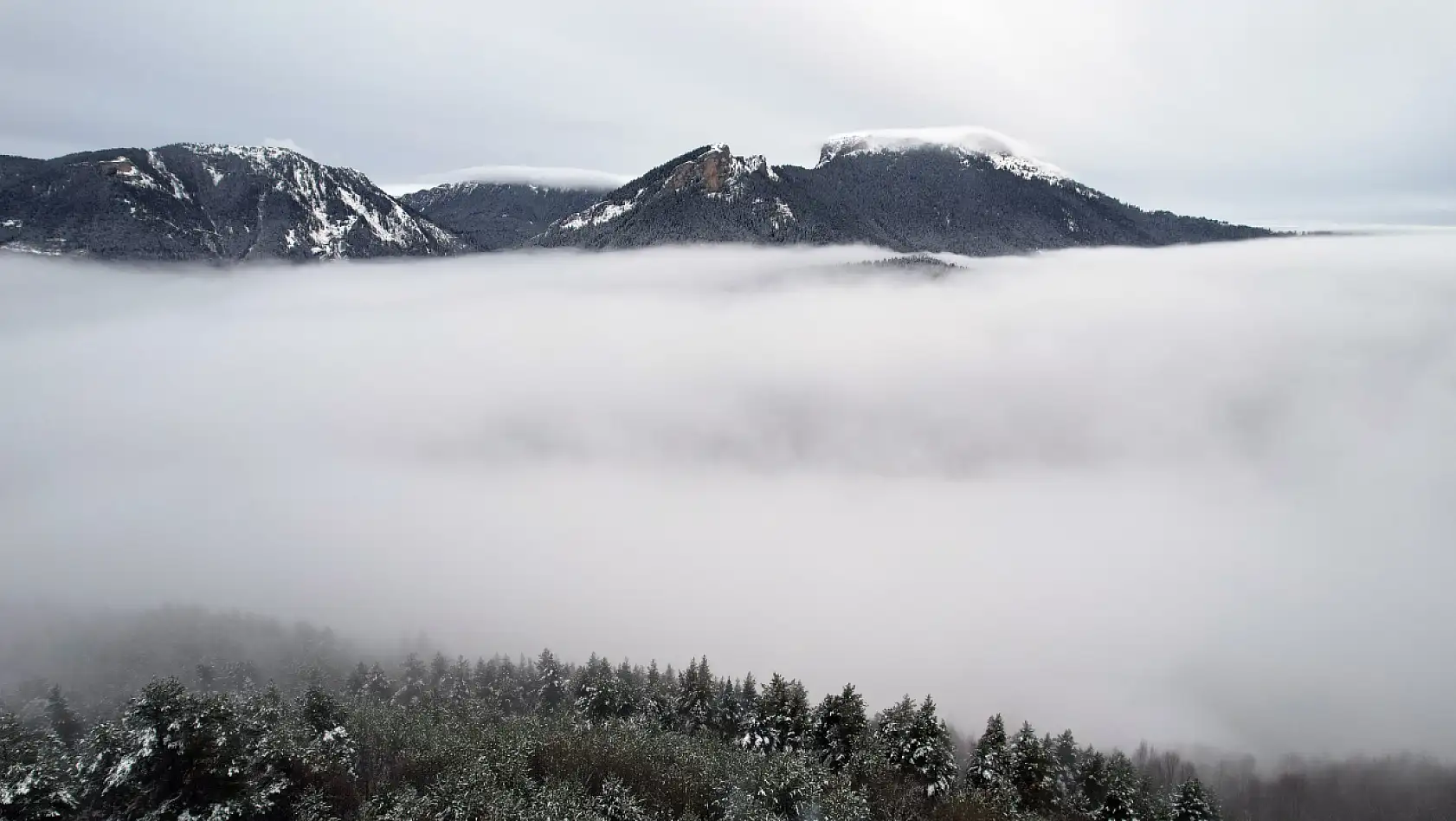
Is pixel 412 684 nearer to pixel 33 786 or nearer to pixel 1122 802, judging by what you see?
pixel 33 786

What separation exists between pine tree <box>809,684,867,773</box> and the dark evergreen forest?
0.17m

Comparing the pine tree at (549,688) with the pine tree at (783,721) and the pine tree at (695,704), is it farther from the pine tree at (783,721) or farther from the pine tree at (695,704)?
the pine tree at (783,721)

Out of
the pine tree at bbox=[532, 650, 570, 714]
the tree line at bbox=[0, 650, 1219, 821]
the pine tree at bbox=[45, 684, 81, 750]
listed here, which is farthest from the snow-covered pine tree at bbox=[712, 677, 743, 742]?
the pine tree at bbox=[45, 684, 81, 750]

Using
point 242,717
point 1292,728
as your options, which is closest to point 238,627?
point 242,717

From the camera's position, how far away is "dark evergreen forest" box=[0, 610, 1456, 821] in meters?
37.4

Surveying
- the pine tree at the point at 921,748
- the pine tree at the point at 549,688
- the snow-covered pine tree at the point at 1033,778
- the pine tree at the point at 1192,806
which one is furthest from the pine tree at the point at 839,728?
the pine tree at the point at 549,688

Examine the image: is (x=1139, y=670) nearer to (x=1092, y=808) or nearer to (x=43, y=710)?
(x=1092, y=808)

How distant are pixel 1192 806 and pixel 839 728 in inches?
1170

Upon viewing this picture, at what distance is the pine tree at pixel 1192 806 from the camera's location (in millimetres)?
52781

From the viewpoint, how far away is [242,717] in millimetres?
43656

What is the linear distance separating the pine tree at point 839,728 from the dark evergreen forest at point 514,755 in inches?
6.6

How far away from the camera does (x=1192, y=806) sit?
5312 centimetres

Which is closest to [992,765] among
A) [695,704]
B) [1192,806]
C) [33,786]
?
[1192,806]

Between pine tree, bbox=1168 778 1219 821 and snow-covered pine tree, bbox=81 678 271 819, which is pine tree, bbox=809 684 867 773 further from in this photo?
snow-covered pine tree, bbox=81 678 271 819
